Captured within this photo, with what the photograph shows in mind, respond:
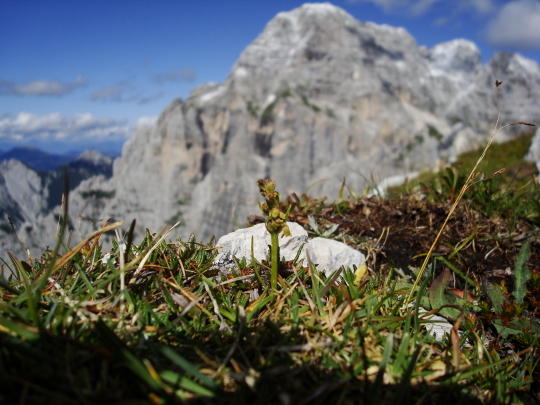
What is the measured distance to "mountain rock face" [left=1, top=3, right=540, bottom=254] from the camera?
128m

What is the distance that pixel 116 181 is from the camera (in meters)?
142

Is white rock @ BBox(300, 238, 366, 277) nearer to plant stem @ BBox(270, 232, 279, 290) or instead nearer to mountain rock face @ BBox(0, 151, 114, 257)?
plant stem @ BBox(270, 232, 279, 290)

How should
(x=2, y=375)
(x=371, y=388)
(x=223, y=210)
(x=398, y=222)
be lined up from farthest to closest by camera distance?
1. (x=223, y=210)
2. (x=398, y=222)
3. (x=371, y=388)
4. (x=2, y=375)

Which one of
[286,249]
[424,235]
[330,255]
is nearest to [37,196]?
[286,249]

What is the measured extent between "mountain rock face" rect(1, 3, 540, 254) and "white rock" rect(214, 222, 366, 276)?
11103 cm

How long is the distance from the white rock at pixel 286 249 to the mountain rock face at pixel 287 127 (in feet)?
364

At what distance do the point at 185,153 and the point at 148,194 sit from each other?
23472 mm

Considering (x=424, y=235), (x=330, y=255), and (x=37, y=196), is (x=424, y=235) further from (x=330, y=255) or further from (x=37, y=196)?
(x=37, y=196)

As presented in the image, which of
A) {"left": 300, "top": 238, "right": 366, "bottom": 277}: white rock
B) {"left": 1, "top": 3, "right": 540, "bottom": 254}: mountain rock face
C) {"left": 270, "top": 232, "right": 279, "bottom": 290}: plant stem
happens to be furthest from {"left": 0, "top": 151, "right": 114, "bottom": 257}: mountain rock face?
{"left": 270, "top": 232, "right": 279, "bottom": 290}: plant stem

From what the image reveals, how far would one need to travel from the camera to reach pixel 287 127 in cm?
13912

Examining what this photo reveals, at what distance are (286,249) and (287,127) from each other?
459ft

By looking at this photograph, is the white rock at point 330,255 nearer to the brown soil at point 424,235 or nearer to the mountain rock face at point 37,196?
the brown soil at point 424,235

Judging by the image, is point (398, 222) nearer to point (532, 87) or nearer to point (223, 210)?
point (223, 210)

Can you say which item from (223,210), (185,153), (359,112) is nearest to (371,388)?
(223,210)
